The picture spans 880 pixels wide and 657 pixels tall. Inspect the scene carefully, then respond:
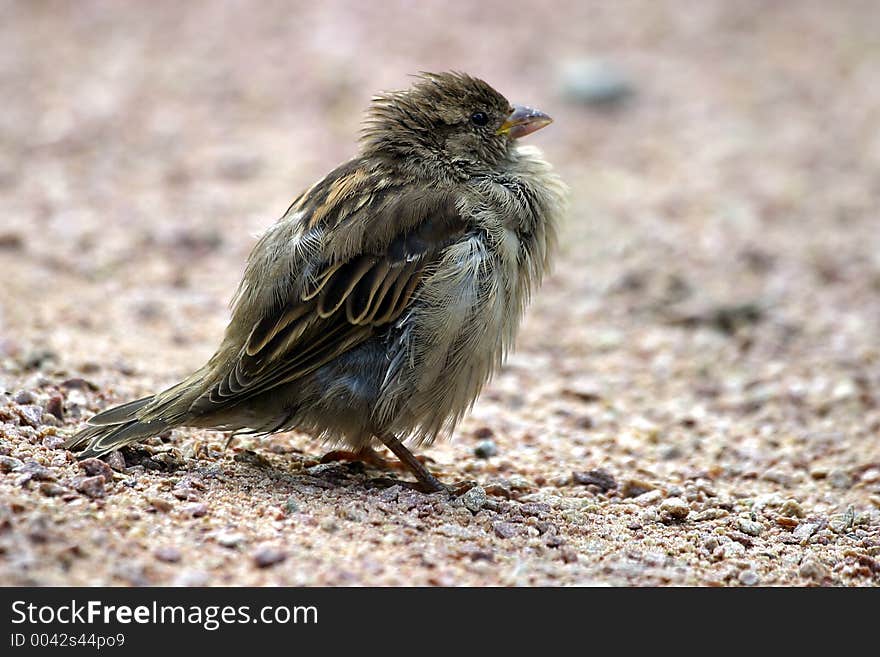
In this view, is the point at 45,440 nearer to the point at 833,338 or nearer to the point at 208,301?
the point at 208,301

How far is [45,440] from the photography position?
4.68 meters

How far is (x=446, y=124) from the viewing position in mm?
5336

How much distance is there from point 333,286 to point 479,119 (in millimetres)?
1287

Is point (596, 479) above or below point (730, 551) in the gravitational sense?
above

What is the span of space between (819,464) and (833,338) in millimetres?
1888

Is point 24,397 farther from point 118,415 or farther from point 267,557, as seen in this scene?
point 267,557

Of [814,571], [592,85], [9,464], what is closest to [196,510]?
[9,464]

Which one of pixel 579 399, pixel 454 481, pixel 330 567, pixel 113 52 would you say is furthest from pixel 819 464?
pixel 113 52

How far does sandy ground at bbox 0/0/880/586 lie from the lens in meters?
4.16

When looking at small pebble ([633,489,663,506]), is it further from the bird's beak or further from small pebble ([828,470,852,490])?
the bird's beak

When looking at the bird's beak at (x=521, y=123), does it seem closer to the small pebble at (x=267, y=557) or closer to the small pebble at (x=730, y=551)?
the small pebble at (x=730, y=551)

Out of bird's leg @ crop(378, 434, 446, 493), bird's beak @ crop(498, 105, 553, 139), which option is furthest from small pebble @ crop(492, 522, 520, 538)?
bird's beak @ crop(498, 105, 553, 139)

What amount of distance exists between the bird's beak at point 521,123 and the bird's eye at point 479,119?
9 centimetres

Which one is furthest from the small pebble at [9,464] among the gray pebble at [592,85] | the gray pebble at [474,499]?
the gray pebble at [592,85]
